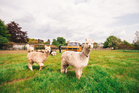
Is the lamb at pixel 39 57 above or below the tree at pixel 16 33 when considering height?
below

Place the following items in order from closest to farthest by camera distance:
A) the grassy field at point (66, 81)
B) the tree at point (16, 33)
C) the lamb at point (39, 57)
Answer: the grassy field at point (66, 81) → the lamb at point (39, 57) → the tree at point (16, 33)

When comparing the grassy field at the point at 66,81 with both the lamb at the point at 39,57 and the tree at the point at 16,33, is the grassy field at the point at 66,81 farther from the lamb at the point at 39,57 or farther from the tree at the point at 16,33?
the tree at the point at 16,33

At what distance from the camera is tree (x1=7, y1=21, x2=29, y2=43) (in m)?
28.8

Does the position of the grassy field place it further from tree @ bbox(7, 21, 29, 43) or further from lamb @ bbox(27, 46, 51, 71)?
tree @ bbox(7, 21, 29, 43)

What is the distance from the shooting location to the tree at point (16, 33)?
28.8 meters

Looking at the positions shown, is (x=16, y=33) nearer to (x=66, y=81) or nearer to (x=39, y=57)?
(x=39, y=57)

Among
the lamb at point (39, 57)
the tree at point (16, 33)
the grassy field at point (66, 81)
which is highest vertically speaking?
the tree at point (16, 33)

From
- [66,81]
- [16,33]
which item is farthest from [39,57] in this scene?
[16,33]

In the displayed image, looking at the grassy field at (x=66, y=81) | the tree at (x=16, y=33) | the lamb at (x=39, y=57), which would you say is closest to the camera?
the grassy field at (x=66, y=81)

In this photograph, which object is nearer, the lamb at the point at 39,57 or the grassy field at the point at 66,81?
the grassy field at the point at 66,81

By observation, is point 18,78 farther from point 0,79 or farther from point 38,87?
point 38,87

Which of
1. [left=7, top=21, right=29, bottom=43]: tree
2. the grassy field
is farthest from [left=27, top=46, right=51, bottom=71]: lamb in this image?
[left=7, top=21, right=29, bottom=43]: tree

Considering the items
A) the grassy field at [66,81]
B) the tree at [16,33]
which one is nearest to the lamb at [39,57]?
the grassy field at [66,81]

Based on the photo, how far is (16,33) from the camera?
98.6 ft
